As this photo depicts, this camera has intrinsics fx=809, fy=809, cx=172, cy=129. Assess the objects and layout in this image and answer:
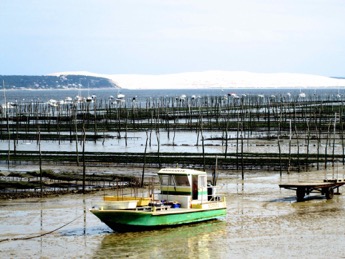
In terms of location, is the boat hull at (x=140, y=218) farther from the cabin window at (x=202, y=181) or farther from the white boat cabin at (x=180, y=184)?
the cabin window at (x=202, y=181)

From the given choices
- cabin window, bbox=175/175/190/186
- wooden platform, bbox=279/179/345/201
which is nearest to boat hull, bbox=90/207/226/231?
cabin window, bbox=175/175/190/186

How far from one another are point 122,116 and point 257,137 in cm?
3850

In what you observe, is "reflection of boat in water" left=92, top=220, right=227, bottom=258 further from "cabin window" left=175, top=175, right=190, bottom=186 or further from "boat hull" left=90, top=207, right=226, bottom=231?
"cabin window" left=175, top=175, right=190, bottom=186

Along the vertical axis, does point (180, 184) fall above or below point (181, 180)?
below

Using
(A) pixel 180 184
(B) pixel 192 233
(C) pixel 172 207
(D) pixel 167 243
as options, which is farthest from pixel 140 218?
(A) pixel 180 184

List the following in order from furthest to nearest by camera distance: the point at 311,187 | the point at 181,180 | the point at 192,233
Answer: the point at 311,187 → the point at 181,180 → the point at 192,233

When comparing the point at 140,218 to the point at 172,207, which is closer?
the point at 140,218

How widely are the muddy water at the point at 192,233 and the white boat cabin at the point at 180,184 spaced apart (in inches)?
39.0

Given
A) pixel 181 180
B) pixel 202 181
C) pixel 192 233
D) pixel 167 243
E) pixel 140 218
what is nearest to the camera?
pixel 167 243

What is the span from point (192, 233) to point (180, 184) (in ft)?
6.57

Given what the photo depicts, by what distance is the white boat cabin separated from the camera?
27.7m

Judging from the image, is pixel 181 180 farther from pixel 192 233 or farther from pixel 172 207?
pixel 192 233

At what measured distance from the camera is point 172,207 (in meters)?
27.4

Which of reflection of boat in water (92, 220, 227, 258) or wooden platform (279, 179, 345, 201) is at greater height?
wooden platform (279, 179, 345, 201)
